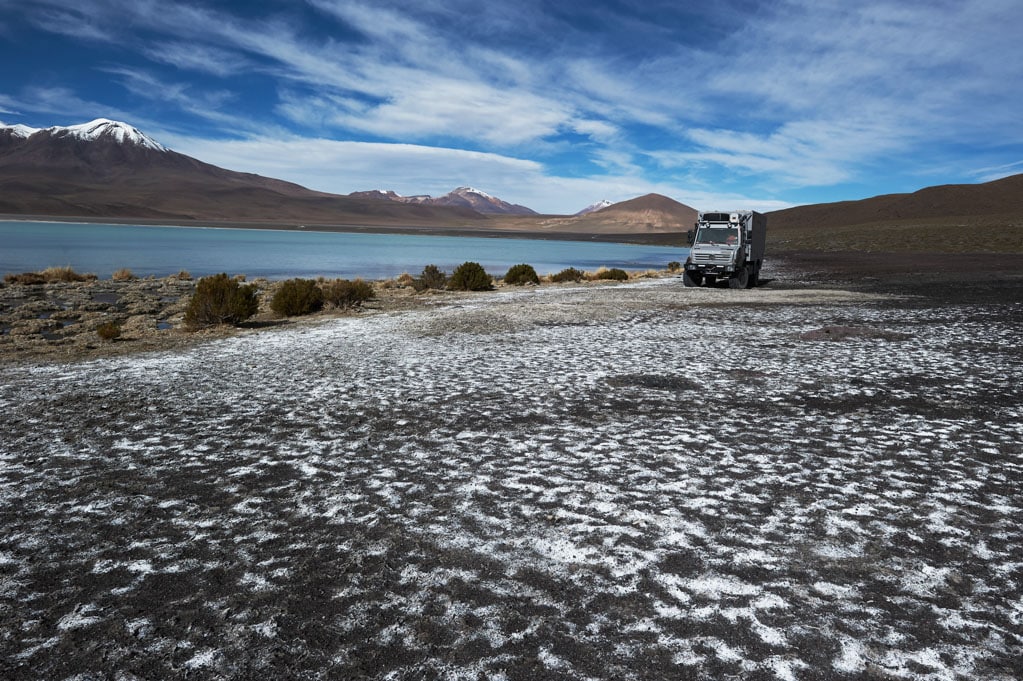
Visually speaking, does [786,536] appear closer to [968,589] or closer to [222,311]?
[968,589]

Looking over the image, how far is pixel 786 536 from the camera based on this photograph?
4.57 m

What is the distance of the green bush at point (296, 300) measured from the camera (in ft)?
69.7

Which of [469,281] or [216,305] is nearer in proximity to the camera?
[216,305]

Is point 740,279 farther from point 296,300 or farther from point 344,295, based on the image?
point 296,300

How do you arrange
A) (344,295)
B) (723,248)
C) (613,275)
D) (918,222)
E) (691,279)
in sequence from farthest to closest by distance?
(918,222) → (613,275) → (691,279) → (723,248) → (344,295)

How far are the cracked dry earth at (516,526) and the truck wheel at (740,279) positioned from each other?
2050 centimetres

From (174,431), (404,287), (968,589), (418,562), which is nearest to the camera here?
(968,589)

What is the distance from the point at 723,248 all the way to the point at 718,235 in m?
0.85

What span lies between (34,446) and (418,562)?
519cm

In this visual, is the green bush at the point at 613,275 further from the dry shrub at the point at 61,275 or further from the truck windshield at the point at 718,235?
the dry shrub at the point at 61,275

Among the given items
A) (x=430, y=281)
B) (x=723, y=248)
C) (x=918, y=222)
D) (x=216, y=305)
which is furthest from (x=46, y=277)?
(x=918, y=222)

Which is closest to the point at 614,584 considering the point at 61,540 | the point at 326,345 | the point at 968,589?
the point at 968,589

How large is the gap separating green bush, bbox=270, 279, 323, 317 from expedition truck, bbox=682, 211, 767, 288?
17517 millimetres

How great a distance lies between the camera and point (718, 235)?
30.0m
